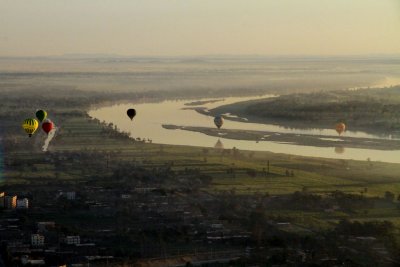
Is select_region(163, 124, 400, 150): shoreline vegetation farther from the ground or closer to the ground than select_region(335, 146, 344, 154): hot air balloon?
farther from the ground

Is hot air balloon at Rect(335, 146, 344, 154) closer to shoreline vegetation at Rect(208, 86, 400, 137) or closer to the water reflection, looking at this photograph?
the water reflection

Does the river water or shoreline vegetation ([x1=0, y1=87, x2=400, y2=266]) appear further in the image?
the river water

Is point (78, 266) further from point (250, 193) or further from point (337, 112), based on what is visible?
point (337, 112)

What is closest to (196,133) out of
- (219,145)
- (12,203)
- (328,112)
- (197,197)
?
(219,145)

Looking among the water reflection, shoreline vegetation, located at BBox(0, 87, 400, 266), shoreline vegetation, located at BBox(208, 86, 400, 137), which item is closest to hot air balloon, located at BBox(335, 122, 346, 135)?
shoreline vegetation, located at BBox(208, 86, 400, 137)

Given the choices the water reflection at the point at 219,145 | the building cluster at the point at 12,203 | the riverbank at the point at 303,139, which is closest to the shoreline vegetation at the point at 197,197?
the building cluster at the point at 12,203

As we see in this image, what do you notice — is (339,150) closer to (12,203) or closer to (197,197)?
(197,197)
